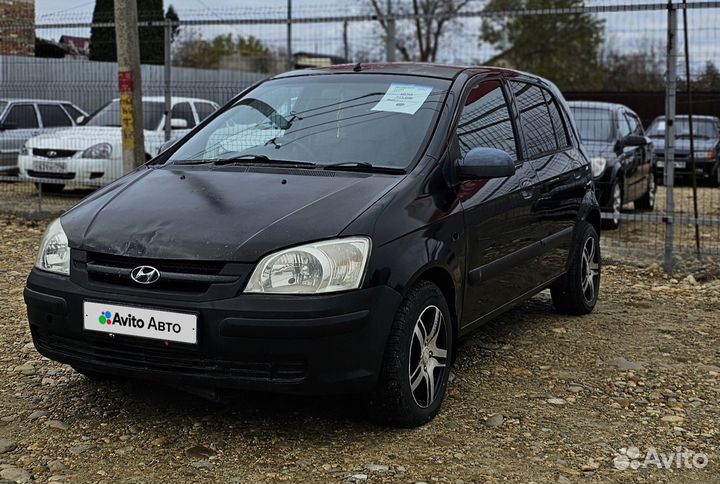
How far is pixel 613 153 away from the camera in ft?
36.6

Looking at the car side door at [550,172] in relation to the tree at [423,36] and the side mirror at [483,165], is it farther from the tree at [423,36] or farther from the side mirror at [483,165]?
the tree at [423,36]

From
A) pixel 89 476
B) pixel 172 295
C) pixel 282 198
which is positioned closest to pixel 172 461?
pixel 89 476

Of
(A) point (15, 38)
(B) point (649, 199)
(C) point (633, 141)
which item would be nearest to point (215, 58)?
(A) point (15, 38)

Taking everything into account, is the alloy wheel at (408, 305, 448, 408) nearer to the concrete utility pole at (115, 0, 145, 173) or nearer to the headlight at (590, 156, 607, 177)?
the concrete utility pole at (115, 0, 145, 173)

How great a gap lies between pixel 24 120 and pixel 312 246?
1219 cm

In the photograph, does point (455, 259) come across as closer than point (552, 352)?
Yes

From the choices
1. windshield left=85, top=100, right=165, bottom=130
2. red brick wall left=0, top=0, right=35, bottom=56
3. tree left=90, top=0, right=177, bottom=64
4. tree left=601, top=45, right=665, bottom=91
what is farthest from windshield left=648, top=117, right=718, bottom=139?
red brick wall left=0, top=0, right=35, bottom=56

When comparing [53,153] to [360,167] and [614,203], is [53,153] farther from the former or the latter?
[360,167]

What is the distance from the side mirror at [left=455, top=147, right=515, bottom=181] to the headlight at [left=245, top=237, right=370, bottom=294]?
3.08 feet

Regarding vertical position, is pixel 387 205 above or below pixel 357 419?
above

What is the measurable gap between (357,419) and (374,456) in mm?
416

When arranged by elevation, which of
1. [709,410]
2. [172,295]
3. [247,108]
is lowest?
[709,410]

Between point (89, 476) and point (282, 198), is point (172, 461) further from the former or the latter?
point (282, 198)

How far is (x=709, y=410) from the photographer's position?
172 inches
